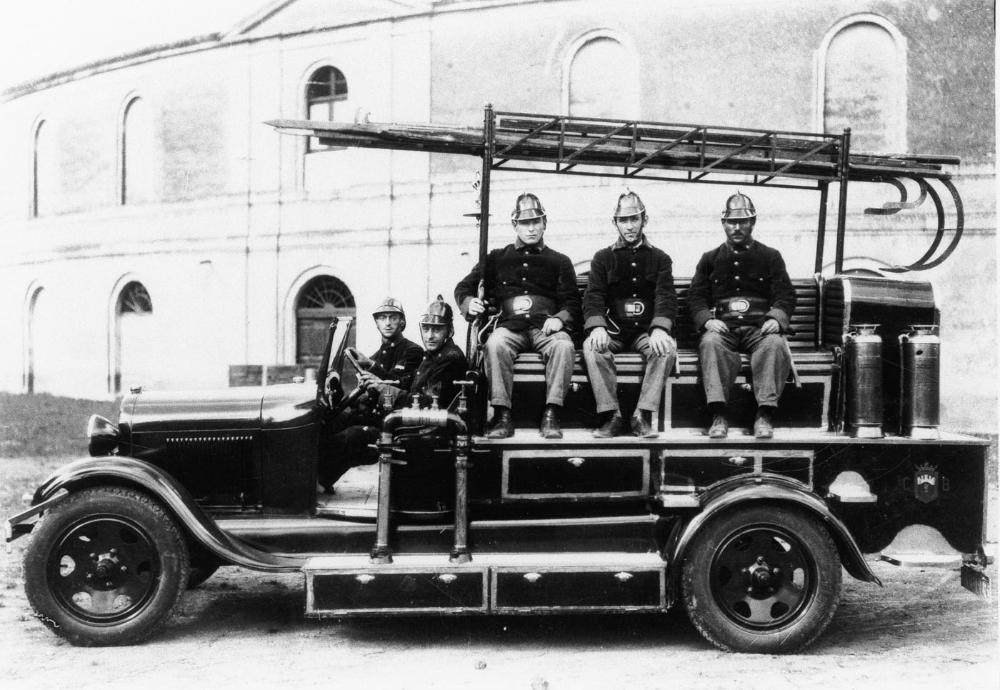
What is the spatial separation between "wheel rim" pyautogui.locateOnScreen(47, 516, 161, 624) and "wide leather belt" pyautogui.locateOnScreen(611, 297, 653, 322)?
2.86 metres

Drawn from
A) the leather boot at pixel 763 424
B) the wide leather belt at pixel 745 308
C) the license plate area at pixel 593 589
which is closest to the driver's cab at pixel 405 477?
the license plate area at pixel 593 589

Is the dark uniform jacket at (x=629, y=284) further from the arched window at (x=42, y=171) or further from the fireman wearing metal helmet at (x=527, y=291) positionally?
the arched window at (x=42, y=171)

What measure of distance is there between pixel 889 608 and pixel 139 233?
45.1ft

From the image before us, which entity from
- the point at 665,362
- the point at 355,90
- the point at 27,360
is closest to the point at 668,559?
the point at 665,362

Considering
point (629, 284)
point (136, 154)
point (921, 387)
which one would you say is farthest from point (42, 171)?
point (921, 387)

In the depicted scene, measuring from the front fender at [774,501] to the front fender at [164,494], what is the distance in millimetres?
2004

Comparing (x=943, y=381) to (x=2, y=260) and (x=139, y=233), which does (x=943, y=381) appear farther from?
(x=2, y=260)

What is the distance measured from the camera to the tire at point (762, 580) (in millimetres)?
4004

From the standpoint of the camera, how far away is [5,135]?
16.6 meters

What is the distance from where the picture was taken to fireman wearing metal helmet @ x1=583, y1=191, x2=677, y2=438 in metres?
4.33

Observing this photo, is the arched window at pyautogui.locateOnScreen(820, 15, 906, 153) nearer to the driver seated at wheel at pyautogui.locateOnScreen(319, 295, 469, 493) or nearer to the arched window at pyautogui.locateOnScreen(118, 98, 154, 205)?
the driver seated at wheel at pyautogui.locateOnScreen(319, 295, 469, 493)

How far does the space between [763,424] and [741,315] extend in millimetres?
829

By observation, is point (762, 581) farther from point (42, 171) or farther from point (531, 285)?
point (42, 171)

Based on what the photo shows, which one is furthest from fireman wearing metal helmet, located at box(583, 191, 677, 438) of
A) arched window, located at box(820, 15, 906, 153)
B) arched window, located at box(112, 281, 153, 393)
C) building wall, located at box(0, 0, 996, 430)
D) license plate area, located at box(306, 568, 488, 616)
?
arched window, located at box(112, 281, 153, 393)
